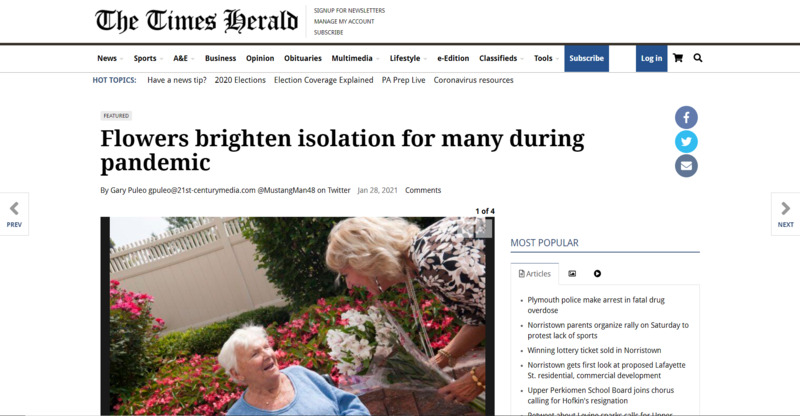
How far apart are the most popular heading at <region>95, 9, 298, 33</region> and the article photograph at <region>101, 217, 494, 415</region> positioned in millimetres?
1032

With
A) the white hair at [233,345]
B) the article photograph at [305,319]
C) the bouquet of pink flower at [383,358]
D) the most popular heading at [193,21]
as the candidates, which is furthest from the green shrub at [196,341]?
the most popular heading at [193,21]

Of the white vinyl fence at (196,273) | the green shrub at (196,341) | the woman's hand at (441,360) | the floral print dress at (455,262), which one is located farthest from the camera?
the white vinyl fence at (196,273)

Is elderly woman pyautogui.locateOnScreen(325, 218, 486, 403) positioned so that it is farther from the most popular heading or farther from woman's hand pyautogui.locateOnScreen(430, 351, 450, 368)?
the most popular heading

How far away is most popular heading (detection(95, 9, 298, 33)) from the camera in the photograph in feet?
8.65

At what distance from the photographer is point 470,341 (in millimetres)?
3189

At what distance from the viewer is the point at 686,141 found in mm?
2641

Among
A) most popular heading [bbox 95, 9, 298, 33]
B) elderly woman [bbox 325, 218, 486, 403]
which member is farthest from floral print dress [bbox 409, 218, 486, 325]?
most popular heading [bbox 95, 9, 298, 33]

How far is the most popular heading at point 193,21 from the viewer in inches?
104

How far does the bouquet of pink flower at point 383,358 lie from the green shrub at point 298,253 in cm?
225

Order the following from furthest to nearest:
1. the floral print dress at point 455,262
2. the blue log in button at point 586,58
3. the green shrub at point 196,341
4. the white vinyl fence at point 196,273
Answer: the white vinyl fence at point 196,273 < the green shrub at point 196,341 < the floral print dress at point 455,262 < the blue log in button at point 586,58

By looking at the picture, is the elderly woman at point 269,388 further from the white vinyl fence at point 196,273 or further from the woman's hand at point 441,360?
the white vinyl fence at point 196,273

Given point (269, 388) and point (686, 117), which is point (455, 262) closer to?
point (269, 388)

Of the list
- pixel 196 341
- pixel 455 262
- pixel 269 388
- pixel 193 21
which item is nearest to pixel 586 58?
pixel 455 262

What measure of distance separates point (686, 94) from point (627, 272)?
981 millimetres
